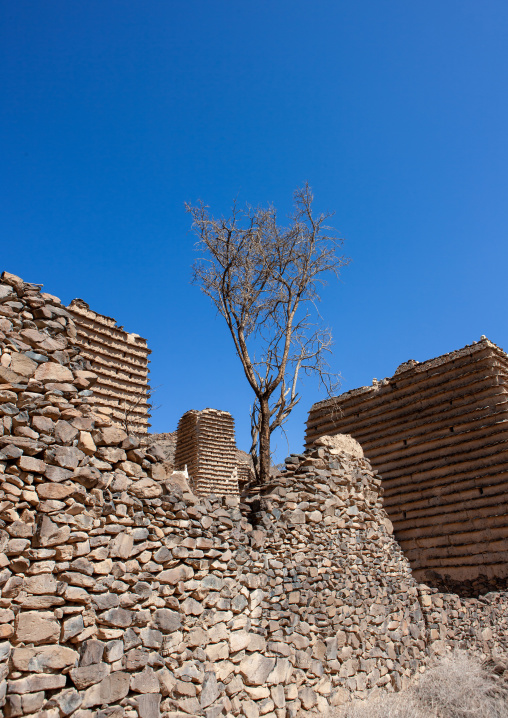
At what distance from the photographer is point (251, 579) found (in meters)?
5.64

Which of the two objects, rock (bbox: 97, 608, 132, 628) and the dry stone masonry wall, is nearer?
the dry stone masonry wall

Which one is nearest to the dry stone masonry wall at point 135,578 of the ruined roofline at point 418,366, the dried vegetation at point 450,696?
the dried vegetation at point 450,696

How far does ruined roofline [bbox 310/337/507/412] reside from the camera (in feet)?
34.6

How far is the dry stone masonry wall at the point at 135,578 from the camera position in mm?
3945

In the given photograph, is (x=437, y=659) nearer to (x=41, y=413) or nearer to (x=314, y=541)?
(x=314, y=541)

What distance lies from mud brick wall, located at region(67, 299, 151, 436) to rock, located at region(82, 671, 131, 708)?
493cm

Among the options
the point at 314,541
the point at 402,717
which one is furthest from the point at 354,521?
the point at 402,717

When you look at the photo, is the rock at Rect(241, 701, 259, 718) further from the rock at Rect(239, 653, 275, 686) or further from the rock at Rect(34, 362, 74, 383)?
the rock at Rect(34, 362, 74, 383)

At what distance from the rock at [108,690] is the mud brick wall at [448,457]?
7383mm

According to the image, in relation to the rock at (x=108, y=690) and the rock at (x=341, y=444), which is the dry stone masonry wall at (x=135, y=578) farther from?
the rock at (x=341, y=444)

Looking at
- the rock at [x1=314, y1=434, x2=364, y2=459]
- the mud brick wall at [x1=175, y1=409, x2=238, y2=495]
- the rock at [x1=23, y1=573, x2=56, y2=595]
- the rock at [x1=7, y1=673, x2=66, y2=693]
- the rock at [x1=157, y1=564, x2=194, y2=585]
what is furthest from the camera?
the mud brick wall at [x1=175, y1=409, x2=238, y2=495]

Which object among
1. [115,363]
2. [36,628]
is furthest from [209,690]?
[115,363]

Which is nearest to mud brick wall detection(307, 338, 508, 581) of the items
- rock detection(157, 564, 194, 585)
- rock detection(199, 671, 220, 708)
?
rock detection(199, 671, 220, 708)

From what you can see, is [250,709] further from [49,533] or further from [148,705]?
[49,533]
